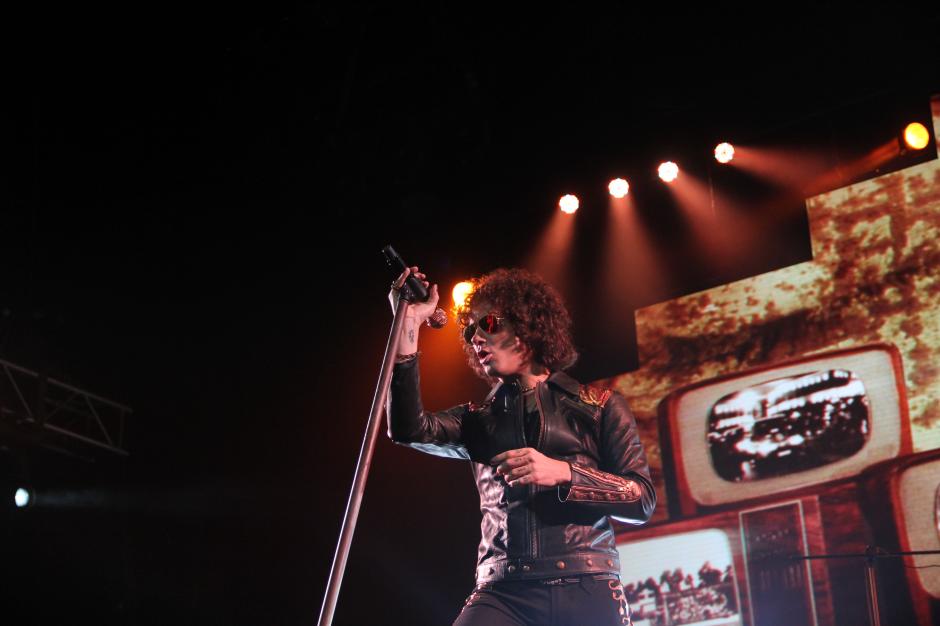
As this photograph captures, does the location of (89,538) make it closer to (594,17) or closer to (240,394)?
(240,394)

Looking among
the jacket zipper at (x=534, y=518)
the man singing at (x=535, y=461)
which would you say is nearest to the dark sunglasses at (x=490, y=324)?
the man singing at (x=535, y=461)

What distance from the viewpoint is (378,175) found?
6062 millimetres

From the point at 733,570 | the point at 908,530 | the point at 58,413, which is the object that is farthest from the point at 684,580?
the point at 58,413

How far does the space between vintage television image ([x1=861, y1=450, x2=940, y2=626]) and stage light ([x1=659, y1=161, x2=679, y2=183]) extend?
6.19 feet

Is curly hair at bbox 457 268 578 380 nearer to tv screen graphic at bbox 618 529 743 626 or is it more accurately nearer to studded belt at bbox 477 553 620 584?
studded belt at bbox 477 553 620 584

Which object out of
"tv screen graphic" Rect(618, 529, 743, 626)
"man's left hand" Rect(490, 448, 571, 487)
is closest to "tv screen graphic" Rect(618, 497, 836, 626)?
"tv screen graphic" Rect(618, 529, 743, 626)

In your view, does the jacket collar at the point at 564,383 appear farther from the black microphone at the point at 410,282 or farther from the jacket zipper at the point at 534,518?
the black microphone at the point at 410,282

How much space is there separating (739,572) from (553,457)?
1.99 metres

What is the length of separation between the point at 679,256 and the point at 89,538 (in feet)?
15.8

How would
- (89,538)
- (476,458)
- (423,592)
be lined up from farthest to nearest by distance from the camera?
1. (89,538)
2. (423,592)
3. (476,458)

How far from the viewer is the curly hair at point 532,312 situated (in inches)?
117

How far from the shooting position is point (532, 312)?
3.02 m

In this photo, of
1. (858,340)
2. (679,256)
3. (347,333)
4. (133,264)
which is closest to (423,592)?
(347,333)

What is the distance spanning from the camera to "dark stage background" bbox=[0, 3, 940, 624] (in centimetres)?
504
